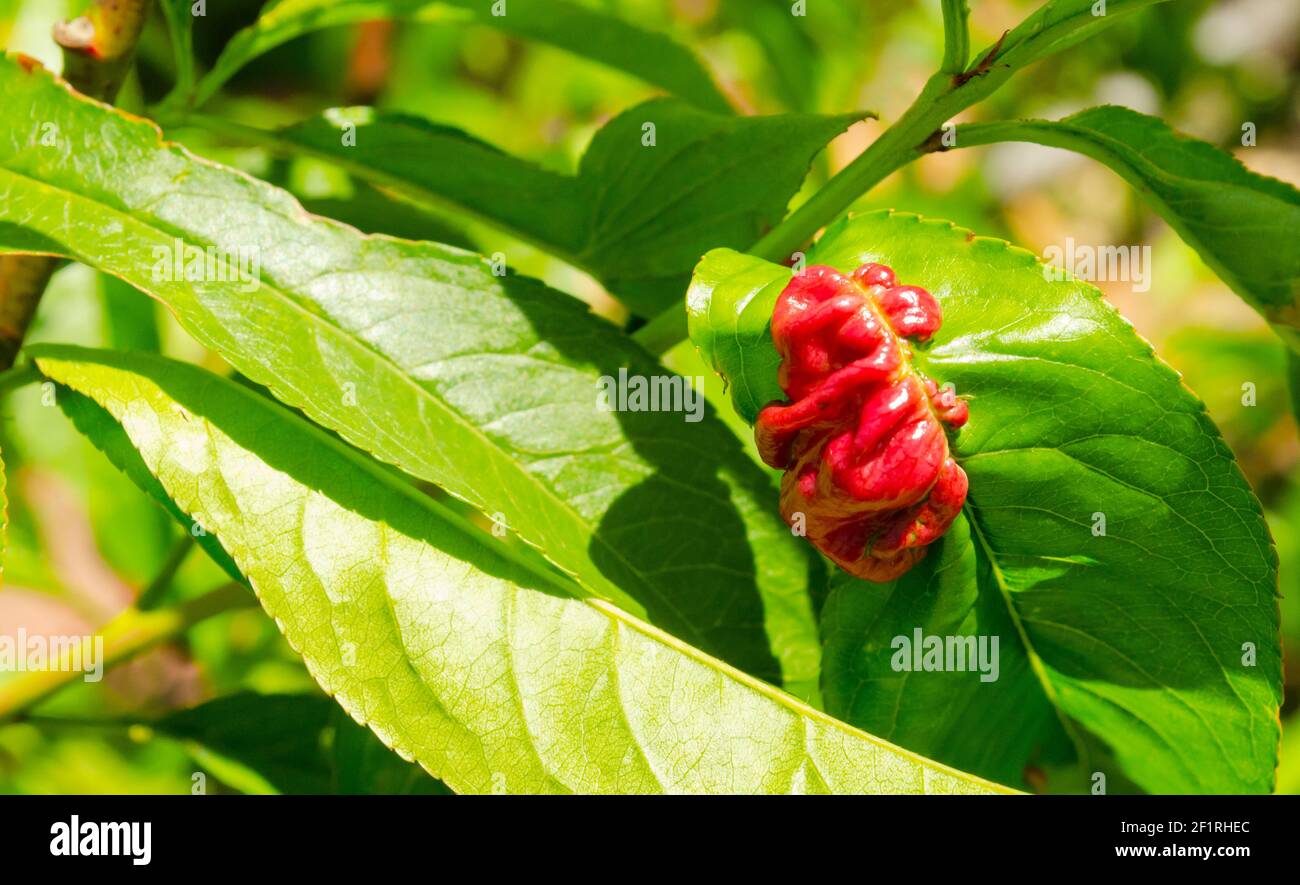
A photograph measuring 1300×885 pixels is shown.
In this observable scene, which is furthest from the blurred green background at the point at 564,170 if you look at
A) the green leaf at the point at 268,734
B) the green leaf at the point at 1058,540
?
the green leaf at the point at 1058,540

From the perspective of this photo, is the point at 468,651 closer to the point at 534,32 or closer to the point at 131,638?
the point at 131,638

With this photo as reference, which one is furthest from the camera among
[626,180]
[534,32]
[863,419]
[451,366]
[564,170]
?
[564,170]

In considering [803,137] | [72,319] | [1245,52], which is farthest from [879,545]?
[1245,52]

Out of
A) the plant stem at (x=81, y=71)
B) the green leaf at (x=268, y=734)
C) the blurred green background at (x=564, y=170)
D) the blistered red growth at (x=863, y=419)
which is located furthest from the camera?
the blurred green background at (x=564, y=170)

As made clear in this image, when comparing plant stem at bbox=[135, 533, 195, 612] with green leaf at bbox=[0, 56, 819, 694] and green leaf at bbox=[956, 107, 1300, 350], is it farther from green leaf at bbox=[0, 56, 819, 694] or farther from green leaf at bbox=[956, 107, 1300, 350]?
green leaf at bbox=[956, 107, 1300, 350]

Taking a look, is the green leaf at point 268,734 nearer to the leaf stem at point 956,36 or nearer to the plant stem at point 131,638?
the plant stem at point 131,638

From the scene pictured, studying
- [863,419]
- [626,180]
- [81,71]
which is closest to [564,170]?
[626,180]

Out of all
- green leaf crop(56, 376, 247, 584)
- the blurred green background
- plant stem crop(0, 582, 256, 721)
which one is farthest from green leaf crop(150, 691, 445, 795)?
green leaf crop(56, 376, 247, 584)

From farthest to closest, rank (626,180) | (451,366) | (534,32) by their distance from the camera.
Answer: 1. (534,32)
2. (626,180)
3. (451,366)
